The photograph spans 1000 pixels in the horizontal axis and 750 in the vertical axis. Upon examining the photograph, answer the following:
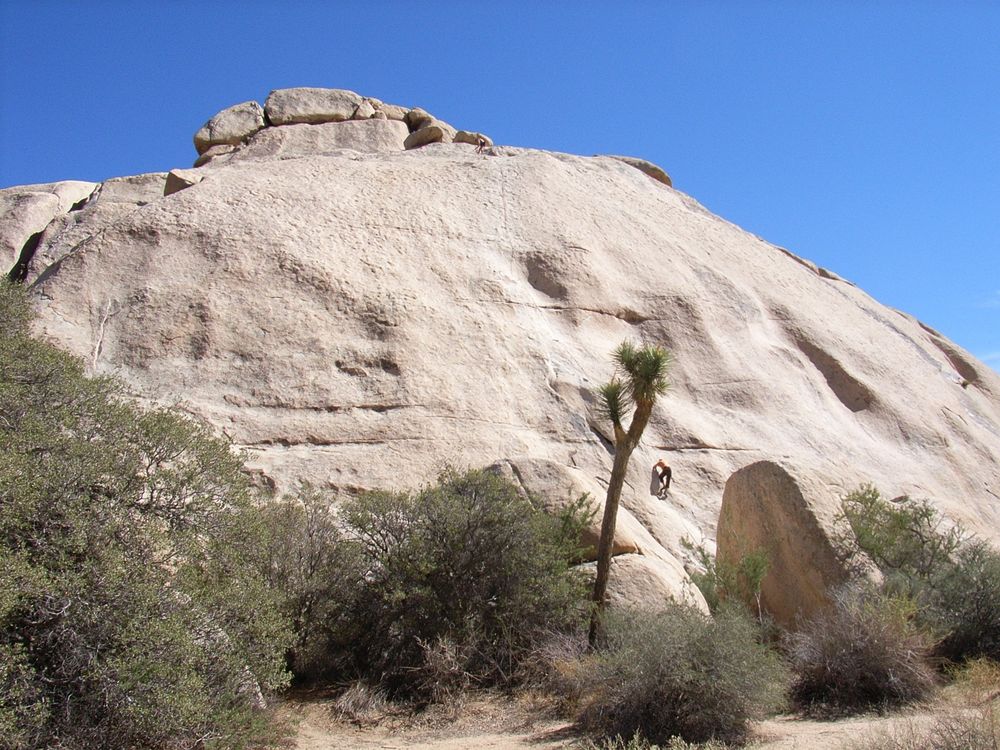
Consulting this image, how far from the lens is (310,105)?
26031mm

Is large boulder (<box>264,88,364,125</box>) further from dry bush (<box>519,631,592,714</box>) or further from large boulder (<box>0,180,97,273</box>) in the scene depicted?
dry bush (<box>519,631,592,714</box>)

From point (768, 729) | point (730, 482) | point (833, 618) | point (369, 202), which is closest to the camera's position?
point (768, 729)

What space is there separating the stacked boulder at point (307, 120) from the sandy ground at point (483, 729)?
18309 mm

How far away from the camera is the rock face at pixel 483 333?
47.7ft

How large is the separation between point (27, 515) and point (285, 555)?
3654 millimetres

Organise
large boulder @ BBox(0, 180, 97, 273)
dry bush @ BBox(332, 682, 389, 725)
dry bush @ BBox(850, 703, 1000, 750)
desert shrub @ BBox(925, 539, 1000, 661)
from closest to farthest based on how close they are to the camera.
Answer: dry bush @ BBox(850, 703, 1000, 750) → dry bush @ BBox(332, 682, 389, 725) → desert shrub @ BBox(925, 539, 1000, 661) → large boulder @ BBox(0, 180, 97, 273)

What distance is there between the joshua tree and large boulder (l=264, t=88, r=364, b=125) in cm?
1810

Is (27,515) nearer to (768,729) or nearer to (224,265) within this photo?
(768,729)

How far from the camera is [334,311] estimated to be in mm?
15992

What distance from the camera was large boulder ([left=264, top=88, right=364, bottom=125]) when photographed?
2581 cm

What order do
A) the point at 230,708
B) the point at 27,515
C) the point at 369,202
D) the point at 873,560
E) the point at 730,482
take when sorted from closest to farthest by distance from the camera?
the point at 27,515, the point at 230,708, the point at 873,560, the point at 730,482, the point at 369,202

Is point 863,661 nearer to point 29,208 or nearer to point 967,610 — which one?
point 967,610

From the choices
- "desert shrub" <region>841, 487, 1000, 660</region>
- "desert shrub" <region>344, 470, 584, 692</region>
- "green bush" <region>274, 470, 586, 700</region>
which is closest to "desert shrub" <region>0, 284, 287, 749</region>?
"green bush" <region>274, 470, 586, 700</region>

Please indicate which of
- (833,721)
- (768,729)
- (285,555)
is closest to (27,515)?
(285,555)
